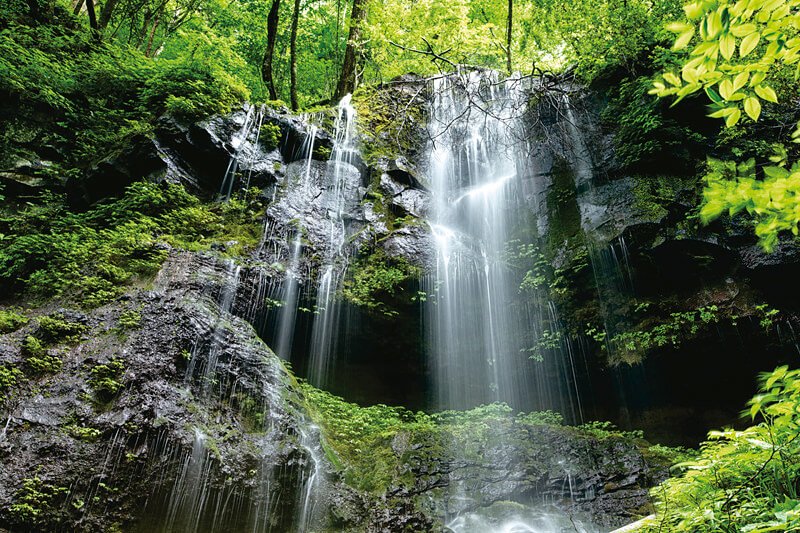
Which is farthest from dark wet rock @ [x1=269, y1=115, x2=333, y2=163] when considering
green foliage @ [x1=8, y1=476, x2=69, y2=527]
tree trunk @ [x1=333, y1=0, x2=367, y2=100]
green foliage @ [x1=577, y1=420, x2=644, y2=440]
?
green foliage @ [x1=577, y1=420, x2=644, y2=440]

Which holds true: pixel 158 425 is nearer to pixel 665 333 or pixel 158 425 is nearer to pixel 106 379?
pixel 106 379

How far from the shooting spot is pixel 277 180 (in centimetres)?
920

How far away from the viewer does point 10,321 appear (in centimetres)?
512

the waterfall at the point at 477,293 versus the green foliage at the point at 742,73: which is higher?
the waterfall at the point at 477,293

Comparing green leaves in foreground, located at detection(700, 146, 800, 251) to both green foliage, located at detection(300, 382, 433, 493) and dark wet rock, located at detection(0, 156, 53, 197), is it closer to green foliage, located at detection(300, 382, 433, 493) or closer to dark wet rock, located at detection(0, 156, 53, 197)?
green foliage, located at detection(300, 382, 433, 493)

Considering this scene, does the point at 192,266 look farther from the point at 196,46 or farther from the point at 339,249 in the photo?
the point at 196,46

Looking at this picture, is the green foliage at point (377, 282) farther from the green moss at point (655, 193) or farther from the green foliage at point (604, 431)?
the green moss at point (655, 193)

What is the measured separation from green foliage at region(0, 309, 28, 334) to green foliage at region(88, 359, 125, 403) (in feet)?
4.32

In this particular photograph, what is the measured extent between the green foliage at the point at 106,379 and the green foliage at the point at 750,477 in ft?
18.1

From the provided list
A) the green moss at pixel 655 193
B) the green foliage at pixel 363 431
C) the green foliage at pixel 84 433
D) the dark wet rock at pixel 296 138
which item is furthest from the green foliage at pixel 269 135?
the green moss at pixel 655 193

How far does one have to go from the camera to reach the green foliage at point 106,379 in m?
4.72

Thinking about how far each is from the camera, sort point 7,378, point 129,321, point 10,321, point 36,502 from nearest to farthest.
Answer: point 36,502 → point 7,378 → point 10,321 → point 129,321

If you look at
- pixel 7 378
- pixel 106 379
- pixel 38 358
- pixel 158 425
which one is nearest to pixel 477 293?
pixel 158 425

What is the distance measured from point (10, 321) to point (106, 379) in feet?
5.47
